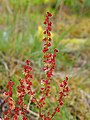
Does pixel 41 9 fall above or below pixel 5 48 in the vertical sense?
above

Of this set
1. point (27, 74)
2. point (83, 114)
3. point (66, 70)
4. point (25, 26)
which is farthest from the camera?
point (25, 26)

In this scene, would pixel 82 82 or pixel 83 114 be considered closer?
pixel 83 114

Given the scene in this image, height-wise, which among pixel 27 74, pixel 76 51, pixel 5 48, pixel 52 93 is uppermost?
pixel 76 51

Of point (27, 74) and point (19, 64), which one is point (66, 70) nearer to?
point (19, 64)

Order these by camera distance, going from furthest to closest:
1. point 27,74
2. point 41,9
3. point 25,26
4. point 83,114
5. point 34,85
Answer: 1. point 41,9
2. point 25,26
3. point 34,85
4. point 83,114
5. point 27,74

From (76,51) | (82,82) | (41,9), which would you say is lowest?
(82,82)

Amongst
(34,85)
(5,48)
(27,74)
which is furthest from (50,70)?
(5,48)

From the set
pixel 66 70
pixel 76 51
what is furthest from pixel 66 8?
pixel 66 70

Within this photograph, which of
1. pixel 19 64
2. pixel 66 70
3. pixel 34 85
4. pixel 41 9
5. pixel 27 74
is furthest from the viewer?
pixel 41 9

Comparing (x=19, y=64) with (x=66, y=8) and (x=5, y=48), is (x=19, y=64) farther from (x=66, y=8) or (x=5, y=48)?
(x=66, y=8)
